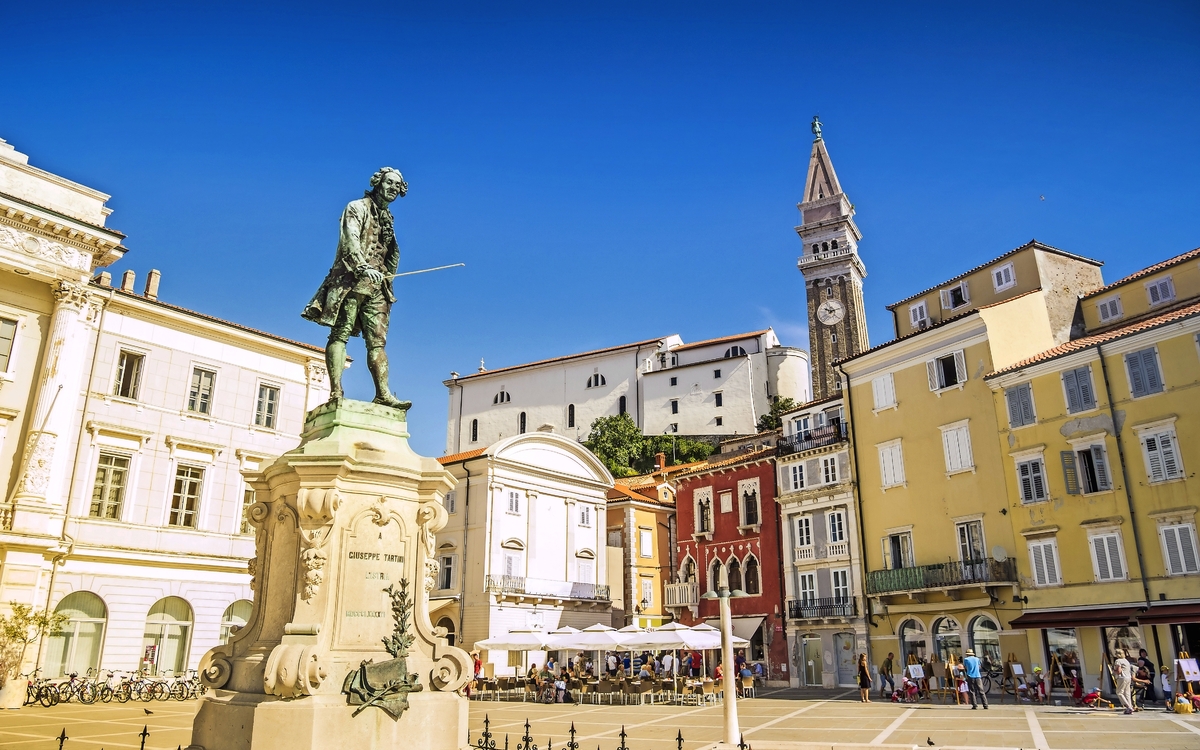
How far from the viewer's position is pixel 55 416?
26594 millimetres

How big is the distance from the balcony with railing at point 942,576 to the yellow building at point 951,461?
43 millimetres

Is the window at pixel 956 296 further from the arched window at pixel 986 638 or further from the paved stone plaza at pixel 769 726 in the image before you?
the paved stone plaza at pixel 769 726

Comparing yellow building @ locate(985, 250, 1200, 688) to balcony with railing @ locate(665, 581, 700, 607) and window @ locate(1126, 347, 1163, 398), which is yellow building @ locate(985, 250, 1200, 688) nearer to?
window @ locate(1126, 347, 1163, 398)

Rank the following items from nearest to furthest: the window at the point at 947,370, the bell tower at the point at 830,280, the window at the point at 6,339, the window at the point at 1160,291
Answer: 1. the window at the point at 6,339
2. the window at the point at 1160,291
3. the window at the point at 947,370
4. the bell tower at the point at 830,280

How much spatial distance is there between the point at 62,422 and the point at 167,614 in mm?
7538

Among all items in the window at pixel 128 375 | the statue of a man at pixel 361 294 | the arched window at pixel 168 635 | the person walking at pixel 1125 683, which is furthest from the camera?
the window at pixel 128 375

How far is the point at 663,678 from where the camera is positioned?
31.3m

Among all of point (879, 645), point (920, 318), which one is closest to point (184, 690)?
point (879, 645)

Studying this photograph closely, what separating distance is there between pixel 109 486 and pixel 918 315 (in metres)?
35.0

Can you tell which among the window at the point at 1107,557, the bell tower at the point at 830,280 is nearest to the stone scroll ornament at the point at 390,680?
the window at the point at 1107,557

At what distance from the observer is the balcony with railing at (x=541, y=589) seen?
39469 mm

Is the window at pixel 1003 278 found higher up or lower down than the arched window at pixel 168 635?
higher up

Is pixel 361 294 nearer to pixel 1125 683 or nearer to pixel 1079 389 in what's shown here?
pixel 1125 683

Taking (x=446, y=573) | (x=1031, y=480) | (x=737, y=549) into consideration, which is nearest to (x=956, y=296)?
(x=1031, y=480)
